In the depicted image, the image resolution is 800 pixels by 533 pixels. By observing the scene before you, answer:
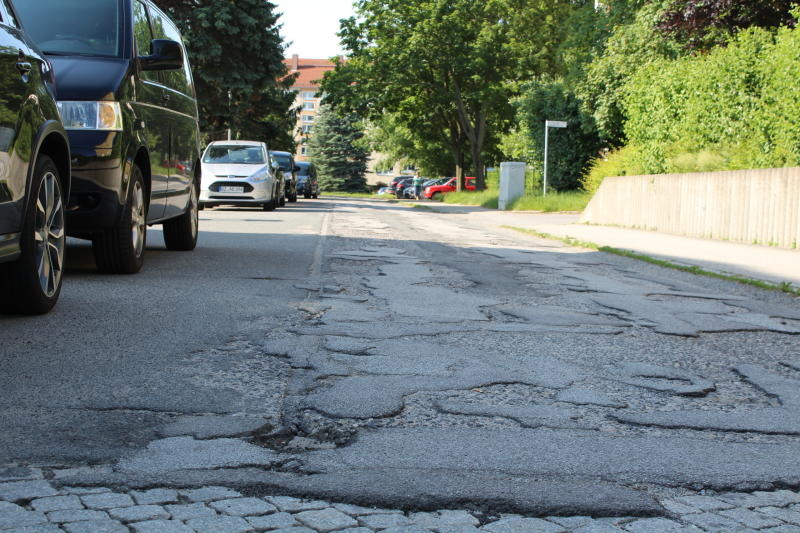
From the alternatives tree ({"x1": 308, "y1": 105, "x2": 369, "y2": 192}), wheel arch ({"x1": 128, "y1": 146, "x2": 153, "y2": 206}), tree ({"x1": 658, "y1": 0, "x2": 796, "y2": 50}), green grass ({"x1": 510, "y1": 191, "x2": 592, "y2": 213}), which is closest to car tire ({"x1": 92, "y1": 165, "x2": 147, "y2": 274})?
wheel arch ({"x1": 128, "y1": 146, "x2": 153, "y2": 206})

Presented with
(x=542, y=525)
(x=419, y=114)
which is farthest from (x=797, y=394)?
(x=419, y=114)

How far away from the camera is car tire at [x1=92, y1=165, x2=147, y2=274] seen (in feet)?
25.6

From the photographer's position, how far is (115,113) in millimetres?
7410

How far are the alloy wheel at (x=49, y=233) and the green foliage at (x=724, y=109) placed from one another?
1158 cm

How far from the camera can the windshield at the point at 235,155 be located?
24727mm

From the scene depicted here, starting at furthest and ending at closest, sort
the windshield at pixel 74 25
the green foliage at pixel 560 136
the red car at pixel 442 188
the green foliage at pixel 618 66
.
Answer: the red car at pixel 442 188
the green foliage at pixel 560 136
the green foliage at pixel 618 66
the windshield at pixel 74 25

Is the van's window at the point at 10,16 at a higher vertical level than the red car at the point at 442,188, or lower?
higher

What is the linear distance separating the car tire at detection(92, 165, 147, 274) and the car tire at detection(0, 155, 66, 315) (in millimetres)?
1608

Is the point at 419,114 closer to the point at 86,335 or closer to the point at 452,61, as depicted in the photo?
the point at 452,61

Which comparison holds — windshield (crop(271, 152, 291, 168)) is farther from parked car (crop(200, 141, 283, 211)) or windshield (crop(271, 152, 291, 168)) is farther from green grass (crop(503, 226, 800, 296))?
green grass (crop(503, 226, 800, 296))

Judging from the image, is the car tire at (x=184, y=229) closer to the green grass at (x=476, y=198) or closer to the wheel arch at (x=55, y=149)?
the wheel arch at (x=55, y=149)

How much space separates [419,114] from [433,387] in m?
50.5

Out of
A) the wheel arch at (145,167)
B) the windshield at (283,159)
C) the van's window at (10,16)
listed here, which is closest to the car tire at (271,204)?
the windshield at (283,159)

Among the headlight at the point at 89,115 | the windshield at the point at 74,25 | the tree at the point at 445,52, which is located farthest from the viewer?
the tree at the point at 445,52
